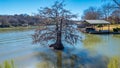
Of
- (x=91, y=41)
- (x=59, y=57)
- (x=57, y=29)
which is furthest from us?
(x=91, y=41)

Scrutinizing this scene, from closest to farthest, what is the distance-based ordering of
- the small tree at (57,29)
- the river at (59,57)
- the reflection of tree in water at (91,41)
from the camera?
the river at (59,57) → the small tree at (57,29) → the reflection of tree in water at (91,41)

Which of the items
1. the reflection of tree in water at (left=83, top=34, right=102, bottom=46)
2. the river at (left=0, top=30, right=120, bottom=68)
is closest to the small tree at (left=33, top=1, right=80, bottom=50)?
the river at (left=0, top=30, right=120, bottom=68)

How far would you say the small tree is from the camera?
1659cm

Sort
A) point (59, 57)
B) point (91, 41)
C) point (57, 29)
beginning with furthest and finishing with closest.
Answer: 1. point (91, 41)
2. point (57, 29)
3. point (59, 57)

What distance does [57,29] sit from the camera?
17.1 m

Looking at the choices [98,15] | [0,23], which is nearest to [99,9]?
[98,15]

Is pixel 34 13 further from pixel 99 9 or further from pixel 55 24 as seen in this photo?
pixel 99 9

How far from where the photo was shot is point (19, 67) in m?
9.98

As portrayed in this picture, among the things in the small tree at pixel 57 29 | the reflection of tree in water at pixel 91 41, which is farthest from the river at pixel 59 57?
the reflection of tree in water at pixel 91 41

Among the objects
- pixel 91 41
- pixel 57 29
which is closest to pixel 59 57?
pixel 57 29

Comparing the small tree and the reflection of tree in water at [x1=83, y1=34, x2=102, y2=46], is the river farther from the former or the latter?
the reflection of tree in water at [x1=83, y1=34, x2=102, y2=46]

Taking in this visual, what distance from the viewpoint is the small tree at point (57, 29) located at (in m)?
16.6

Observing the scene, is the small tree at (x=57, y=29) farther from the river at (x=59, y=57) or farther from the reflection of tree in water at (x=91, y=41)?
the reflection of tree in water at (x=91, y=41)

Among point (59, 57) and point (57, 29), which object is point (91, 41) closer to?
point (57, 29)
